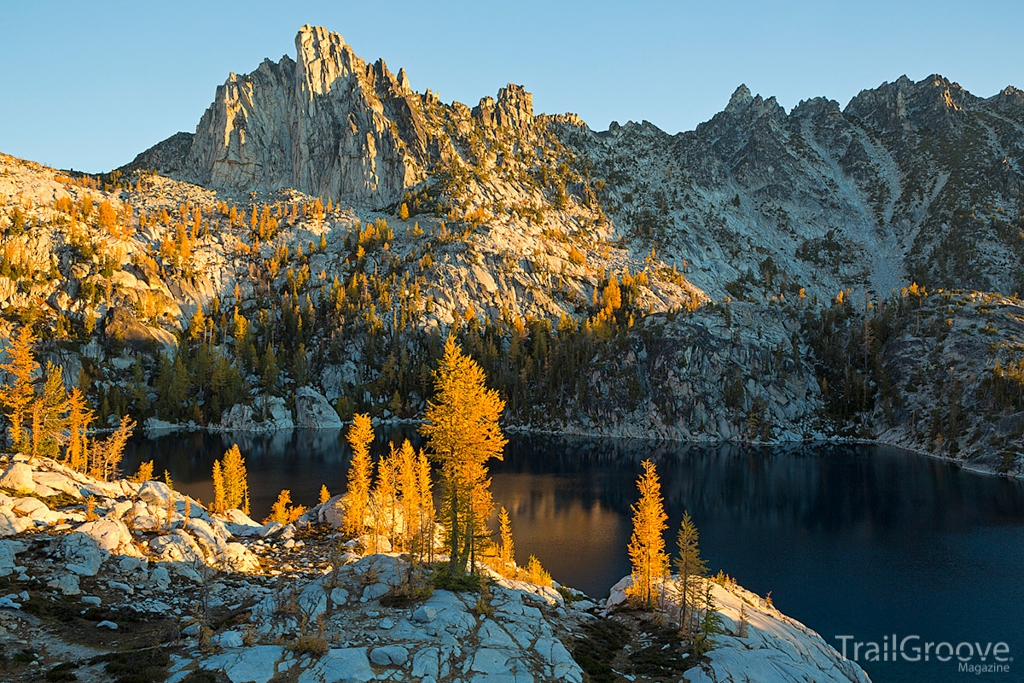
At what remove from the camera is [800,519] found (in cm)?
8600

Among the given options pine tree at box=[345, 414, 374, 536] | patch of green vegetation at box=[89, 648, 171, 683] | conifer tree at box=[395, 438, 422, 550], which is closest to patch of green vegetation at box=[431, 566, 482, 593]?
patch of green vegetation at box=[89, 648, 171, 683]

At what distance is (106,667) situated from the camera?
20.7 m

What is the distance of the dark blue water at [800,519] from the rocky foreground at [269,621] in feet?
60.5

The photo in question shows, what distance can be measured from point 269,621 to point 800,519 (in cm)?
8120

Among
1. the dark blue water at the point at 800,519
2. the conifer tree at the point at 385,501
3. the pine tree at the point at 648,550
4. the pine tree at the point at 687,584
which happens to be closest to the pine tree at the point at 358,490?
the conifer tree at the point at 385,501

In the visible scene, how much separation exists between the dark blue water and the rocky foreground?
60.5ft

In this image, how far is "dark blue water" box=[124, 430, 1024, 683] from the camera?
175 feet

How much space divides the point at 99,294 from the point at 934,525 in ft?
726

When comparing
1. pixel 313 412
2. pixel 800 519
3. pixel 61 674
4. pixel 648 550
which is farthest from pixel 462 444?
pixel 313 412

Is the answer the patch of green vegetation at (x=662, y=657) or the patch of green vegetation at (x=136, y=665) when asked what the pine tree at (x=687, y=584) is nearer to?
the patch of green vegetation at (x=662, y=657)

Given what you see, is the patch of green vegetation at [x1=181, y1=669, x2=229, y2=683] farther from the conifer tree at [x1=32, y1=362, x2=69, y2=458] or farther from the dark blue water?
the conifer tree at [x1=32, y1=362, x2=69, y2=458]

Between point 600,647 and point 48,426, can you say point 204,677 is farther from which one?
point 48,426

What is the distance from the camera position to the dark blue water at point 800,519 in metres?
53.2

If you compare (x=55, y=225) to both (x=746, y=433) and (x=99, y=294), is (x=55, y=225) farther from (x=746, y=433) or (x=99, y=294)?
(x=746, y=433)
